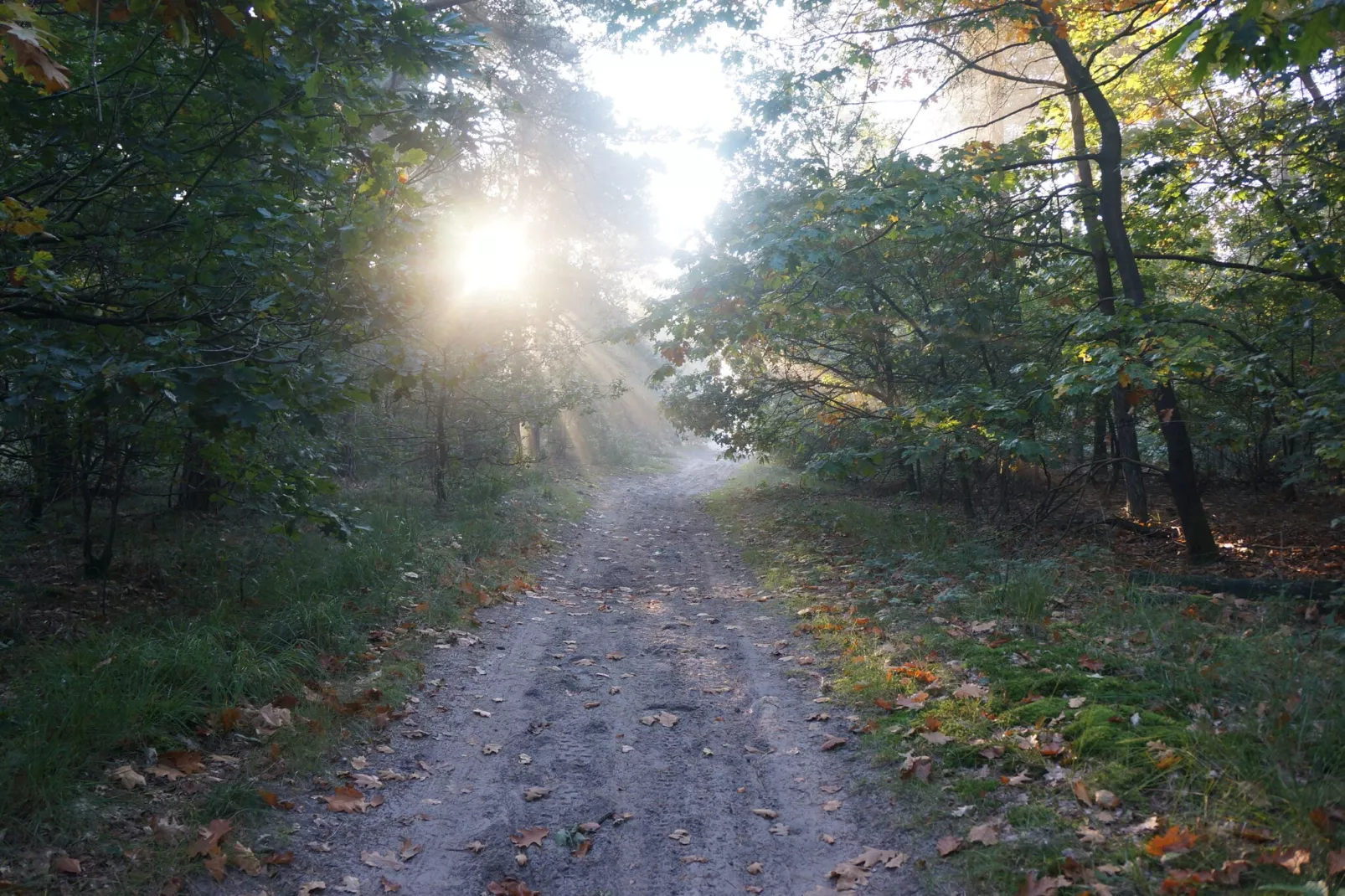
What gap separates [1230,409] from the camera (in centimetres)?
1245

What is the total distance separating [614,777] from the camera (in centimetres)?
503

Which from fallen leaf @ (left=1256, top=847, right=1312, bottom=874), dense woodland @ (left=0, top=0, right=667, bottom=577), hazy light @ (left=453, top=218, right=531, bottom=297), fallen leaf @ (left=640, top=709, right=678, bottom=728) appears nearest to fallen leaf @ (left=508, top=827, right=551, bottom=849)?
fallen leaf @ (left=640, top=709, right=678, bottom=728)

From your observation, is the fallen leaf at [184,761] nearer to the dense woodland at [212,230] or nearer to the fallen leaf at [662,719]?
the dense woodland at [212,230]

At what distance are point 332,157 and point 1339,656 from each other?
806 centimetres

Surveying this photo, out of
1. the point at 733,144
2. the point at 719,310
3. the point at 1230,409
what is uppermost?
the point at 733,144

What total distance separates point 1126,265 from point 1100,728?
7287mm

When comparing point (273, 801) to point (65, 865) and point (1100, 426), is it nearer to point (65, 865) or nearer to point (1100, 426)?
point (65, 865)

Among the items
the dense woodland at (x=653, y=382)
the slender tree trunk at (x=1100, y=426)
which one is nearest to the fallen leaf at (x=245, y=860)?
the dense woodland at (x=653, y=382)

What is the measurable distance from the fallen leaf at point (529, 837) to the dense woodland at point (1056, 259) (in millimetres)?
5927

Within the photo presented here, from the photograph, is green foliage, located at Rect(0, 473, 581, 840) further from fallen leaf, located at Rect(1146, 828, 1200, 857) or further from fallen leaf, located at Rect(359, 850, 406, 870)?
fallen leaf, located at Rect(1146, 828, 1200, 857)

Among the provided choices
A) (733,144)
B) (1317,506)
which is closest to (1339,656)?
(733,144)

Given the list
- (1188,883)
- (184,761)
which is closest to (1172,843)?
(1188,883)

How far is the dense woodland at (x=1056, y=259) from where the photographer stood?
333 inches

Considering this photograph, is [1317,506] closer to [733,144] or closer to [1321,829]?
[733,144]
